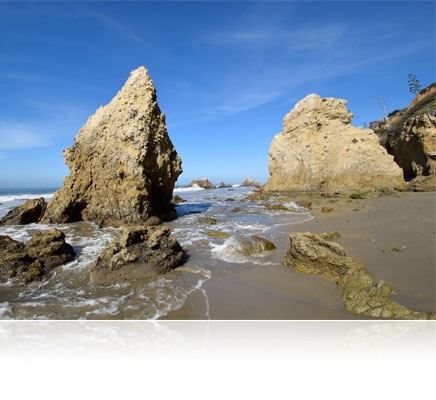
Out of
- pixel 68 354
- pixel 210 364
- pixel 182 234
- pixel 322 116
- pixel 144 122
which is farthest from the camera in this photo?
pixel 322 116

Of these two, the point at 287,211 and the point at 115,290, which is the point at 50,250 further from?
the point at 287,211

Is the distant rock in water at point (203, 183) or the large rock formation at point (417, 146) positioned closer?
the large rock formation at point (417, 146)

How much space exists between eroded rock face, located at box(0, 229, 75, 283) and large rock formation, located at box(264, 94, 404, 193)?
74.8 feet

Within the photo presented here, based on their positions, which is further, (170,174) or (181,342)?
(170,174)

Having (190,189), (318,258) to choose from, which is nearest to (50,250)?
(318,258)

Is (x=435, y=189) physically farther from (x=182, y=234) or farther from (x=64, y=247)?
(x=64, y=247)

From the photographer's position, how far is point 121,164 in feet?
39.3

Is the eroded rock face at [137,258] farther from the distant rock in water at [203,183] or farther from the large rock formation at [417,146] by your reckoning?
the distant rock in water at [203,183]

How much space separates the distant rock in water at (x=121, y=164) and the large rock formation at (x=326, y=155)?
17786 mm

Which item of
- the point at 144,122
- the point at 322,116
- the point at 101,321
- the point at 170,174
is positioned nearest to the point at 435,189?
the point at 322,116

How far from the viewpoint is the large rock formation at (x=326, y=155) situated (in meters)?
23.3

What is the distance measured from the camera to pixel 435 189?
17719mm

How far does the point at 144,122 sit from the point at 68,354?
35.6 ft

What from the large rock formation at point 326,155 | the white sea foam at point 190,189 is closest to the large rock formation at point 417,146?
the large rock formation at point 326,155
